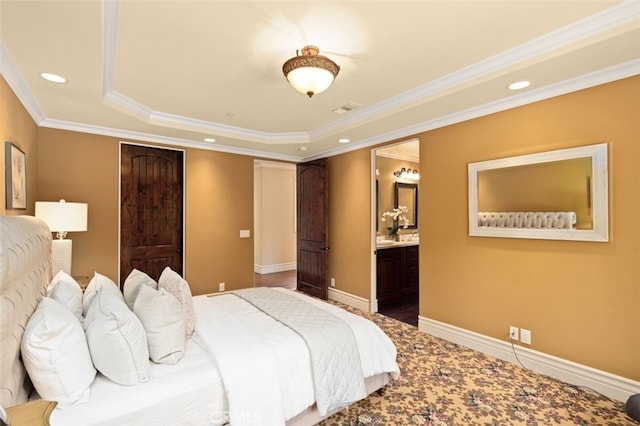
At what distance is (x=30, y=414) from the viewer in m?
0.93

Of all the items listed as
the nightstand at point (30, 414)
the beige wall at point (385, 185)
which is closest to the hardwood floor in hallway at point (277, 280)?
the beige wall at point (385, 185)

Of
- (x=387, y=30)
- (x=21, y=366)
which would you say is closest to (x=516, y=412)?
(x=387, y=30)

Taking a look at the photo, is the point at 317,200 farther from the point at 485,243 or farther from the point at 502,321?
the point at 502,321

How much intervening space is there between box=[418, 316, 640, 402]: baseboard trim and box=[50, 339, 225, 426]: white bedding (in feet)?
8.77

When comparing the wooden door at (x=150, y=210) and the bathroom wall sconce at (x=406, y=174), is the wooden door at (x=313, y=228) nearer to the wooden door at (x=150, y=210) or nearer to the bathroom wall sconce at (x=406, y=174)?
the bathroom wall sconce at (x=406, y=174)

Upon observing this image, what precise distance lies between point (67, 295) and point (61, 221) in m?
1.59

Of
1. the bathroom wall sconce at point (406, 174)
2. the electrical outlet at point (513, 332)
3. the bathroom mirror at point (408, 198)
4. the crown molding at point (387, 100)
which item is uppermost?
the crown molding at point (387, 100)

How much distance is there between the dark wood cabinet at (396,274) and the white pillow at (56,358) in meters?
3.71

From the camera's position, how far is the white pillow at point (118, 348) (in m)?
1.47

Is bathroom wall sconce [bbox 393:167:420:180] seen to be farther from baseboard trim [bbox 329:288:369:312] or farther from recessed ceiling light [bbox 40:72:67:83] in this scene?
recessed ceiling light [bbox 40:72:67:83]

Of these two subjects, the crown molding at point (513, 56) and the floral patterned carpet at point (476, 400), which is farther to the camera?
the floral patterned carpet at point (476, 400)

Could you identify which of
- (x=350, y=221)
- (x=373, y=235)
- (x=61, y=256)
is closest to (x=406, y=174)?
(x=350, y=221)

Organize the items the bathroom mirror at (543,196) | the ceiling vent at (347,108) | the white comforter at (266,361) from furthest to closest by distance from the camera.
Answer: the ceiling vent at (347,108) < the bathroom mirror at (543,196) < the white comforter at (266,361)

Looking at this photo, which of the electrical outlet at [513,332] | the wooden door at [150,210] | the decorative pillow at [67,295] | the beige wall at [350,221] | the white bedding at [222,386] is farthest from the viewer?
the beige wall at [350,221]
